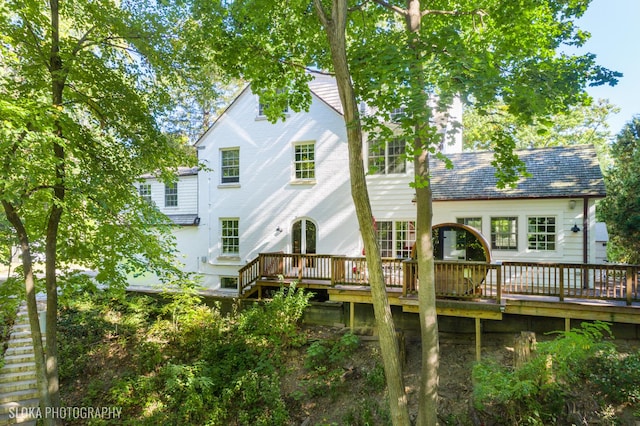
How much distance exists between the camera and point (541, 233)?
432 inches

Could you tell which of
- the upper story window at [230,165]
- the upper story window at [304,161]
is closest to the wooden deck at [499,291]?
the upper story window at [304,161]

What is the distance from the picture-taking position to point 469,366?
8445 millimetres

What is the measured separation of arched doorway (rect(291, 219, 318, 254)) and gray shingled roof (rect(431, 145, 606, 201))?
463 cm

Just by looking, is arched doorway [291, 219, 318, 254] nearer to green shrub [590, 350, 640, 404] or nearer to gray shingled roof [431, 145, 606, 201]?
gray shingled roof [431, 145, 606, 201]

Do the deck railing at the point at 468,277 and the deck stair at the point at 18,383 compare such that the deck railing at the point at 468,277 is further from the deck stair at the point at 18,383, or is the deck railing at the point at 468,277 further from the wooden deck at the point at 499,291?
the deck stair at the point at 18,383

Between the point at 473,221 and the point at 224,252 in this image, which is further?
the point at 224,252

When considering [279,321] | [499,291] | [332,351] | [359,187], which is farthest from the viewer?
[279,321]

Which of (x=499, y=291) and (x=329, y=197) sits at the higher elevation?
(x=329, y=197)

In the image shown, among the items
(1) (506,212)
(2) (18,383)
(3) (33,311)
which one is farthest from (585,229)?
(2) (18,383)

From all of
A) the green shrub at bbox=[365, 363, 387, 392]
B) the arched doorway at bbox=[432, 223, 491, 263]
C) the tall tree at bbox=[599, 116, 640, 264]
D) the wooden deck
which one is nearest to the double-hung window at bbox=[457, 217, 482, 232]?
the arched doorway at bbox=[432, 223, 491, 263]

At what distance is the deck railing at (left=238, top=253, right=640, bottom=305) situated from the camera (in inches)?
319

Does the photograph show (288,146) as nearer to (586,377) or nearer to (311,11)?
(311,11)

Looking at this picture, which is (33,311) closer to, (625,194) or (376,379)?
(376,379)

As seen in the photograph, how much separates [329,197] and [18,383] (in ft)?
34.6
